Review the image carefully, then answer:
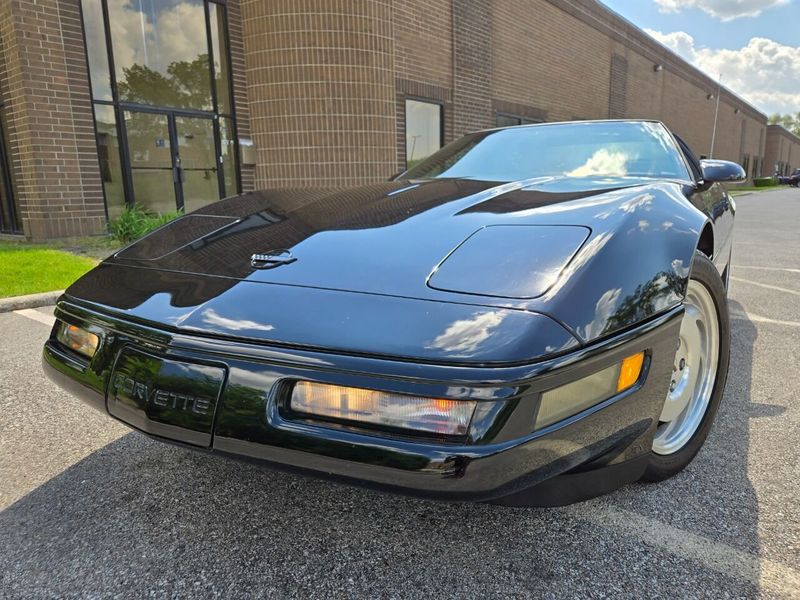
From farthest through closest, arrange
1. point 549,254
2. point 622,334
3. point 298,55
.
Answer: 1. point 298,55
2. point 549,254
3. point 622,334

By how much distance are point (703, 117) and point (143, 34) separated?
98.6 feet

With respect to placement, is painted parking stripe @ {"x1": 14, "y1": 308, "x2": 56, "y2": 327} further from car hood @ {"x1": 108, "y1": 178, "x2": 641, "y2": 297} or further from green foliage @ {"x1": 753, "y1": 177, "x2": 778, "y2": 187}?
green foliage @ {"x1": 753, "y1": 177, "x2": 778, "y2": 187}

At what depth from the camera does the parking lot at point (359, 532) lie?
1369 millimetres

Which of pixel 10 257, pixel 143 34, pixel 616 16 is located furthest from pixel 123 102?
pixel 616 16

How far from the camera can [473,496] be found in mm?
1154

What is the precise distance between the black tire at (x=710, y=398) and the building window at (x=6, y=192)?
899 centimetres

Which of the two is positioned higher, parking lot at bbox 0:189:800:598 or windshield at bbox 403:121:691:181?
windshield at bbox 403:121:691:181

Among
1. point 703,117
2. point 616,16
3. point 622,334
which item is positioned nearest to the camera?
→ point 622,334

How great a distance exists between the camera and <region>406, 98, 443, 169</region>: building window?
32.1 ft

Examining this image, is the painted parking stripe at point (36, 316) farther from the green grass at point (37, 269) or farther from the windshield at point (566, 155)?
the windshield at point (566, 155)

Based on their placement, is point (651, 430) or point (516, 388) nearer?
point (516, 388)

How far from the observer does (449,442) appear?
114cm

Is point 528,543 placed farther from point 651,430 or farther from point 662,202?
point 662,202

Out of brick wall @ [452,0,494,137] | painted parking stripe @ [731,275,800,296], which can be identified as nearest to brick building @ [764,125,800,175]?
brick wall @ [452,0,494,137]
